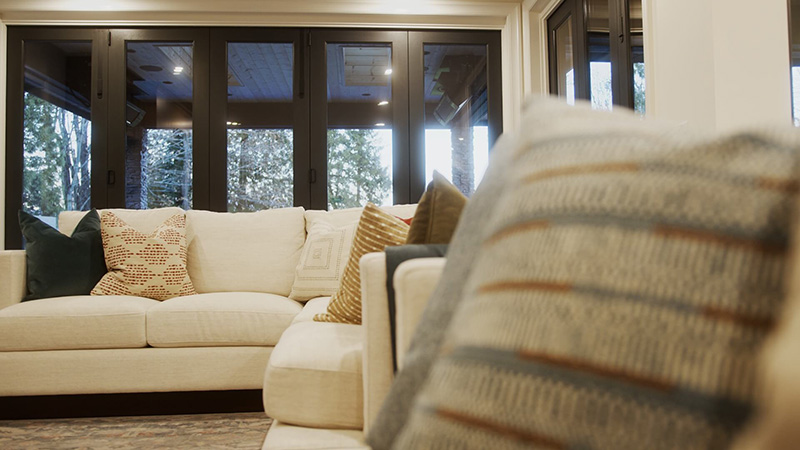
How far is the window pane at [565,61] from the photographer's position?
13.1ft

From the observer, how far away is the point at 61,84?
4398mm

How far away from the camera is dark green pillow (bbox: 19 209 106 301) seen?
8.64ft

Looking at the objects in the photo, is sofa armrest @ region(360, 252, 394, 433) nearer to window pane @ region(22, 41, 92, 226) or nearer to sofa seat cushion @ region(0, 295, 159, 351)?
sofa seat cushion @ region(0, 295, 159, 351)

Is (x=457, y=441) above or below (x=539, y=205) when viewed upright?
below

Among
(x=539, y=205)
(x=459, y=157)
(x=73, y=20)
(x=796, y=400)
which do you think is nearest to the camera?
(x=796, y=400)

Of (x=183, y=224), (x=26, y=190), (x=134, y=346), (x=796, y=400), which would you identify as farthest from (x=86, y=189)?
(x=796, y=400)

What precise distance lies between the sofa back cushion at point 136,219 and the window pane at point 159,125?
4.32ft

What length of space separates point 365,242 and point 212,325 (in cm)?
119

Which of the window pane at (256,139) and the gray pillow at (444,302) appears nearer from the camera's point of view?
the gray pillow at (444,302)

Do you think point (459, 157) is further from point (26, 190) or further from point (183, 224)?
point (26, 190)

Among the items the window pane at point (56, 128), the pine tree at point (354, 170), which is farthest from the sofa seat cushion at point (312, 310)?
the window pane at point (56, 128)

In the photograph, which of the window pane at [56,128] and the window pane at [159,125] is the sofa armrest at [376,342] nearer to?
the window pane at [159,125]

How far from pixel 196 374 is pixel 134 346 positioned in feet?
0.98

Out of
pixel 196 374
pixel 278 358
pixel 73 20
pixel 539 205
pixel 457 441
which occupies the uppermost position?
pixel 73 20
